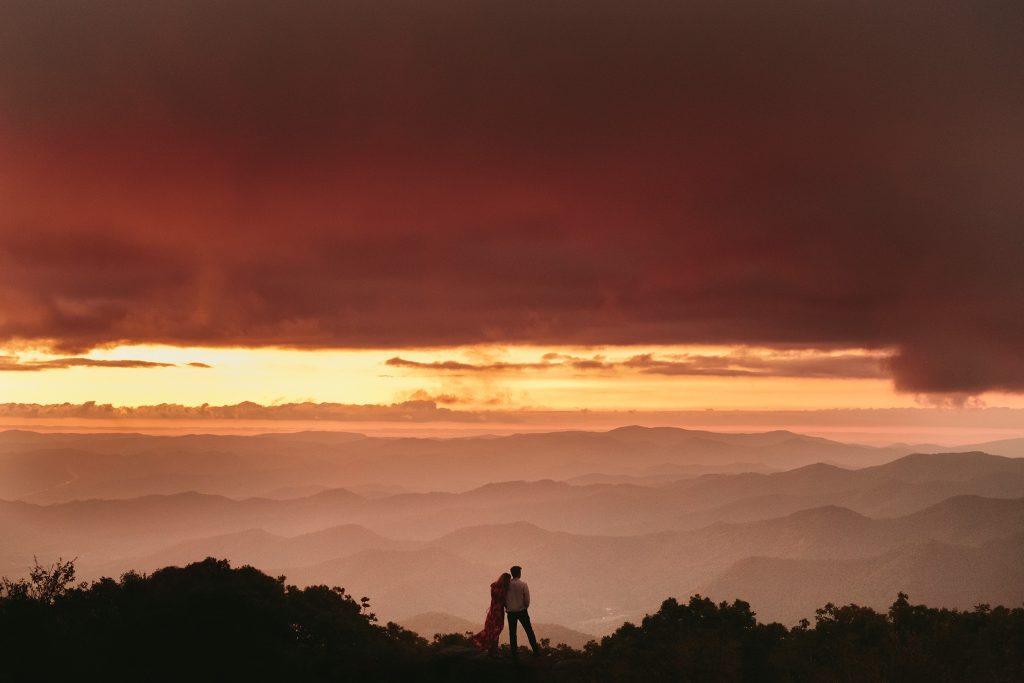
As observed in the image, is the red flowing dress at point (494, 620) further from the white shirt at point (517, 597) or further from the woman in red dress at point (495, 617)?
the white shirt at point (517, 597)

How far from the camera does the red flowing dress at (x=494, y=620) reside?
109 ft

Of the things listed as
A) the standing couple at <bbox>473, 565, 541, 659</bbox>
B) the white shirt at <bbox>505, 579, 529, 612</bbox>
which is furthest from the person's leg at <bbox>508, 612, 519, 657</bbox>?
the white shirt at <bbox>505, 579, 529, 612</bbox>

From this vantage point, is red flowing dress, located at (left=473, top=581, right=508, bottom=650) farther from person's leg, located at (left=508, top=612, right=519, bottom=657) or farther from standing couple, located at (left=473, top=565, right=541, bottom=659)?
person's leg, located at (left=508, top=612, right=519, bottom=657)

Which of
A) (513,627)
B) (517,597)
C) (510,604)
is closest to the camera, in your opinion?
(517,597)

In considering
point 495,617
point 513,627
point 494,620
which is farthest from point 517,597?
point 494,620

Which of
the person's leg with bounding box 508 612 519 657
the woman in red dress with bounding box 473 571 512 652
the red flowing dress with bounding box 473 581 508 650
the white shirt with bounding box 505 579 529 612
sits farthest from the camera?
the red flowing dress with bounding box 473 581 508 650

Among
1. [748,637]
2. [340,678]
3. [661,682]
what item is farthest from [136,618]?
[748,637]

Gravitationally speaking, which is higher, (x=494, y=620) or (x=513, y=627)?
(x=494, y=620)

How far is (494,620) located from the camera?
34.4 meters

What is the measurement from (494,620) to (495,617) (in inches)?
11.5

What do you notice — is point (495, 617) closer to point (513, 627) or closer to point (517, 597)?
point (513, 627)

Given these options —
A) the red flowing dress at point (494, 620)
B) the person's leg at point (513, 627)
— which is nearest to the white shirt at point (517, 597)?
the person's leg at point (513, 627)

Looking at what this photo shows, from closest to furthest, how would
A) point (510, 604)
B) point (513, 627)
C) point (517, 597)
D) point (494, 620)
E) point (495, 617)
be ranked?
1. point (517, 597)
2. point (510, 604)
3. point (513, 627)
4. point (495, 617)
5. point (494, 620)

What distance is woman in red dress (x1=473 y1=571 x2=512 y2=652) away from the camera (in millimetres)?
32844
